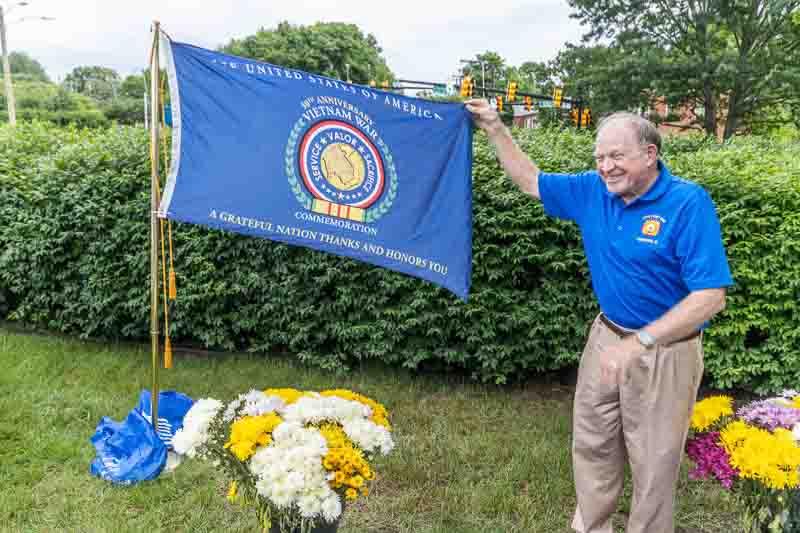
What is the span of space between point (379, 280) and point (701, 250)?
325cm

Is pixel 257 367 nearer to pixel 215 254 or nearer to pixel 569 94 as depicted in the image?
pixel 215 254

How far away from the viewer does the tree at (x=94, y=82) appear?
114 meters

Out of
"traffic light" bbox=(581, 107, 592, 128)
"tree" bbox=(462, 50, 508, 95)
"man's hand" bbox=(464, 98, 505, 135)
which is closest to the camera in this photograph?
"man's hand" bbox=(464, 98, 505, 135)

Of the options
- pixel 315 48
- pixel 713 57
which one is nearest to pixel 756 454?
pixel 713 57

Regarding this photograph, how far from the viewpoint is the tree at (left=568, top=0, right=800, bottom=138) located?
2442 centimetres

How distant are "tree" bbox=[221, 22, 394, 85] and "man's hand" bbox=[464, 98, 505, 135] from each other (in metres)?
58.8

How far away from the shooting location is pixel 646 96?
27.3 metres

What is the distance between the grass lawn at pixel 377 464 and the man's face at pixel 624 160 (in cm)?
196

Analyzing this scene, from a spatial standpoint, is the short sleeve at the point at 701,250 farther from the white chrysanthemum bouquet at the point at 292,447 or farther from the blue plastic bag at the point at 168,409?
the blue plastic bag at the point at 168,409

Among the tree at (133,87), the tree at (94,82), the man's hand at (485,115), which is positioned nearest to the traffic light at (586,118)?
the man's hand at (485,115)

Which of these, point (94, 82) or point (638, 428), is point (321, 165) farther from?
point (94, 82)

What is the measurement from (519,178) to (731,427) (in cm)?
137

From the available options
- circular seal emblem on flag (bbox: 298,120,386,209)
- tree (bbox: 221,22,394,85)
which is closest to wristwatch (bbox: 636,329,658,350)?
circular seal emblem on flag (bbox: 298,120,386,209)

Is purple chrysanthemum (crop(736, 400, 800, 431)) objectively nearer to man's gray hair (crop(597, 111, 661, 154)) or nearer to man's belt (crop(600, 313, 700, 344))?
man's belt (crop(600, 313, 700, 344))
